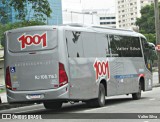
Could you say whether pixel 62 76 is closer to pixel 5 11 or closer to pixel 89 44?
pixel 89 44

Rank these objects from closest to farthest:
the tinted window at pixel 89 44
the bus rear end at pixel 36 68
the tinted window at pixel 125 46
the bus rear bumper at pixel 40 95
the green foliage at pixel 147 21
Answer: the bus rear bumper at pixel 40 95, the bus rear end at pixel 36 68, the tinted window at pixel 89 44, the tinted window at pixel 125 46, the green foliage at pixel 147 21

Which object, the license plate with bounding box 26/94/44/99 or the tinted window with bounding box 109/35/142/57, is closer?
the license plate with bounding box 26/94/44/99

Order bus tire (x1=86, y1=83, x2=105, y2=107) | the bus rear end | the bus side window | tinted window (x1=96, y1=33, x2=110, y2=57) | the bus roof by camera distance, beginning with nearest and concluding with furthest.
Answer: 1. the bus rear end
2. the bus roof
3. bus tire (x1=86, y1=83, x2=105, y2=107)
4. tinted window (x1=96, y1=33, x2=110, y2=57)
5. the bus side window

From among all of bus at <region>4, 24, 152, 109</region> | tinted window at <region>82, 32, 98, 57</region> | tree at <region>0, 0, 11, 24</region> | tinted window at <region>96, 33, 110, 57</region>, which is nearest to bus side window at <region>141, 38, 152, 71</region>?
tinted window at <region>96, 33, 110, 57</region>

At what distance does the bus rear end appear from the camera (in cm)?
1712

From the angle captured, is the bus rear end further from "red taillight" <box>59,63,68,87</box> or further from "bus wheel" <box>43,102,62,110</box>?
"bus wheel" <box>43,102,62,110</box>

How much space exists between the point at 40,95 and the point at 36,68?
974 mm

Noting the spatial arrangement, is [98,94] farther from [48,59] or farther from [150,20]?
[150,20]

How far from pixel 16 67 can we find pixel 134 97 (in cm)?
878

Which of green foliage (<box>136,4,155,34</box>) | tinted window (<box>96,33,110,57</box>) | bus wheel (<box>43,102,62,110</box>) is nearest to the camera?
bus wheel (<box>43,102,62,110</box>)

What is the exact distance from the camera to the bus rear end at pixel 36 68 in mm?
17125

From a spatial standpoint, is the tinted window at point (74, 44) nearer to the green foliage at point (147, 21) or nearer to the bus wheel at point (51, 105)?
the bus wheel at point (51, 105)

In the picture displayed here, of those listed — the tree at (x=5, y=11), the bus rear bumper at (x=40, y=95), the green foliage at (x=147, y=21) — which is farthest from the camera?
the green foliage at (x=147, y=21)

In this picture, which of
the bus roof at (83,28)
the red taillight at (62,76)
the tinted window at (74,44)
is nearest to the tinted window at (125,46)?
the bus roof at (83,28)
